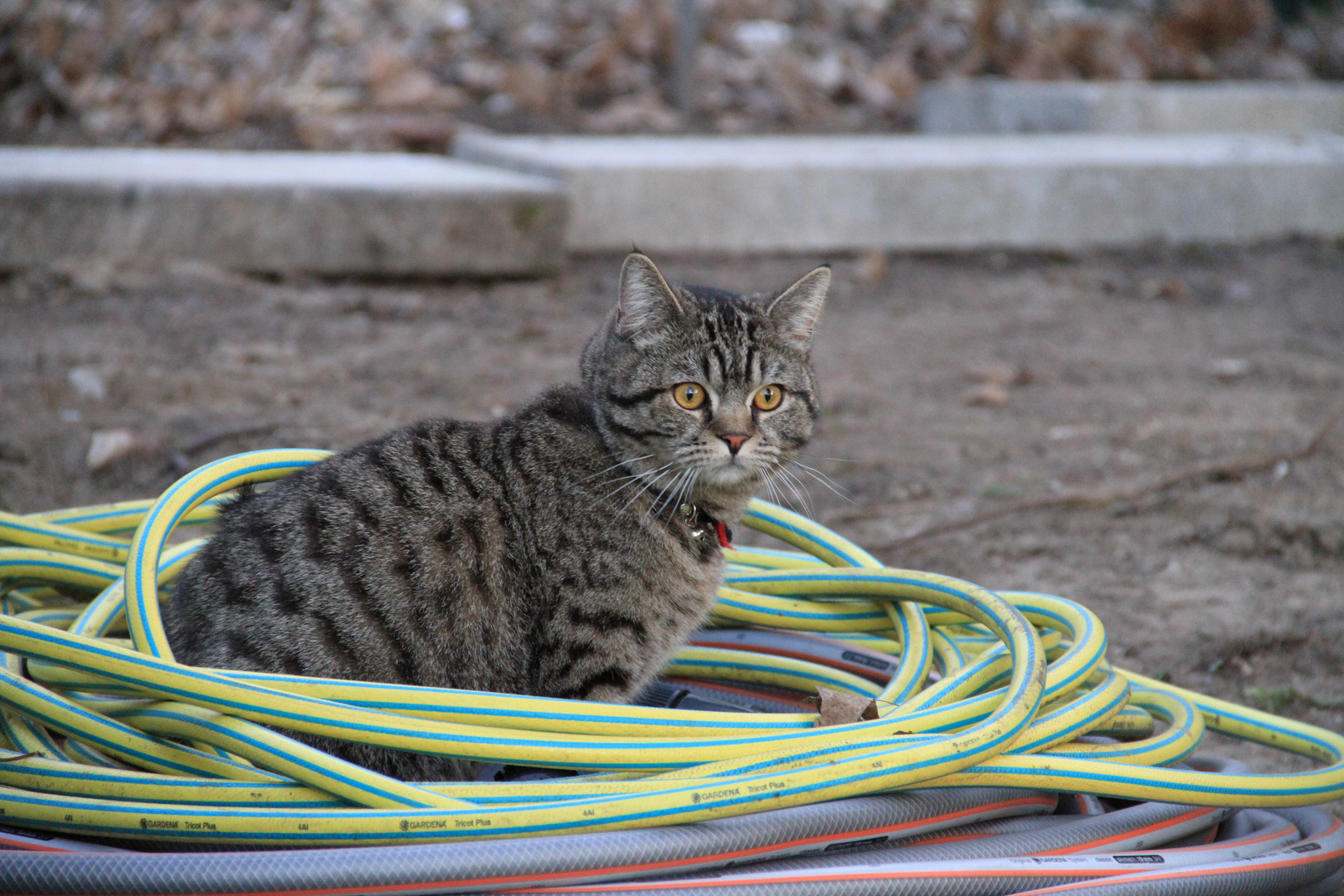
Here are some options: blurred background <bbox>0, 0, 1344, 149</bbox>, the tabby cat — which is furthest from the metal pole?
the tabby cat

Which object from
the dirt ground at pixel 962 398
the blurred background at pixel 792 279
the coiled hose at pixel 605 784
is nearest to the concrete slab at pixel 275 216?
the blurred background at pixel 792 279

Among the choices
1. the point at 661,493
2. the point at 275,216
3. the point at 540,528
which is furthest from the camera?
the point at 275,216

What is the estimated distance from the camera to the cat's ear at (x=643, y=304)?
2.43 metres

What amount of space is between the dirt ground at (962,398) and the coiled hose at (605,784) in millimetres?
675

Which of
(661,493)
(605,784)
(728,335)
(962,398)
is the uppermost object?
(728,335)

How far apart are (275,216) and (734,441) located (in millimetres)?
3546

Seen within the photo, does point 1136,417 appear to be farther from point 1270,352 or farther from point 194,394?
point 194,394

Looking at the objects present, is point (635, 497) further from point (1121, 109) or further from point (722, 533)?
point (1121, 109)

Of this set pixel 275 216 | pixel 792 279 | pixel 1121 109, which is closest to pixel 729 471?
pixel 792 279

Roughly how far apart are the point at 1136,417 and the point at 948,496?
46.2 inches

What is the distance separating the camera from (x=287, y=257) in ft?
17.3

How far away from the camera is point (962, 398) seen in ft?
15.2

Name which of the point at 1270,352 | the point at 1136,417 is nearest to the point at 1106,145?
the point at 1270,352

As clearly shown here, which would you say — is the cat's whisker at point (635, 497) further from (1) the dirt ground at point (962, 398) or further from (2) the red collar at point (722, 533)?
(1) the dirt ground at point (962, 398)
